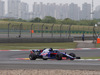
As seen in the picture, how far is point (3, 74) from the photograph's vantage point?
33.8 ft

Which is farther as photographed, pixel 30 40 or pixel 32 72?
pixel 30 40

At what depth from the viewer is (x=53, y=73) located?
34.1ft

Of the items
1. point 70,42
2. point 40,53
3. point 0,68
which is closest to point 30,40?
point 70,42

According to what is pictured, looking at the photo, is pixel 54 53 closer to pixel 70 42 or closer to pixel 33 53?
pixel 33 53

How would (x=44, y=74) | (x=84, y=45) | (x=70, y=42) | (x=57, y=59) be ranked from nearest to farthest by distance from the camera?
(x=44, y=74) < (x=57, y=59) < (x=84, y=45) < (x=70, y=42)

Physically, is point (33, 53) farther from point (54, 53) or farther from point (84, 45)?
point (84, 45)

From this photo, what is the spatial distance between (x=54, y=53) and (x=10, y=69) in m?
4.94

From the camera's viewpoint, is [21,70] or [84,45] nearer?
[21,70]

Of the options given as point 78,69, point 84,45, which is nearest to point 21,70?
point 78,69

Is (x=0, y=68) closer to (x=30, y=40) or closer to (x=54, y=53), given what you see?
(x=54, y=53)

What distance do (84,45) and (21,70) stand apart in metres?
19.5

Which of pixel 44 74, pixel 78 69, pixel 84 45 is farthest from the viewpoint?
pixel 84 45

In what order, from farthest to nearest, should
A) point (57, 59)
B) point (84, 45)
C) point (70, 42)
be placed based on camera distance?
point (70, 42) < point (84, 45) < point (57, 59)

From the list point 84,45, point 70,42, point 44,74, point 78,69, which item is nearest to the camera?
point 44,74
